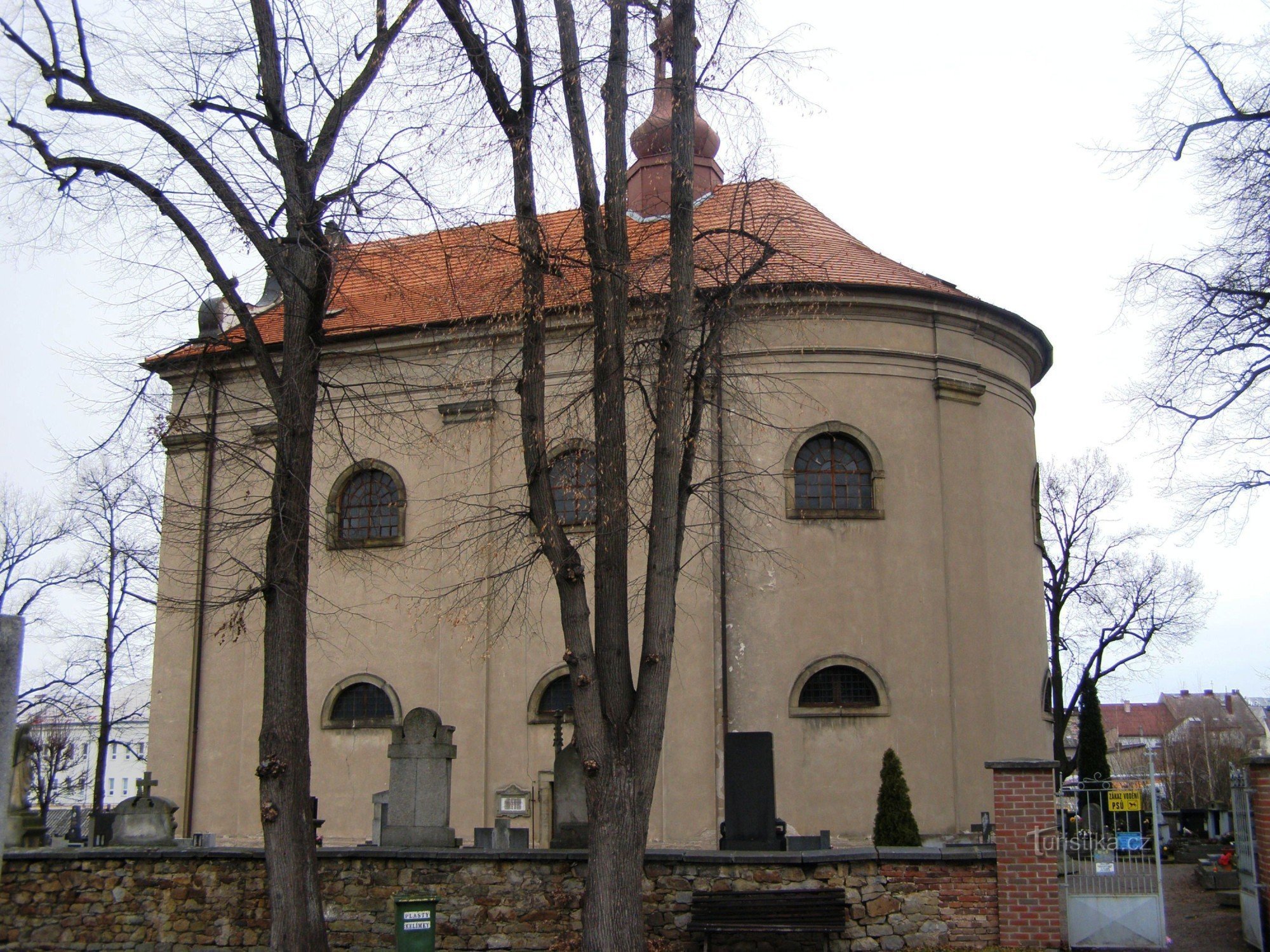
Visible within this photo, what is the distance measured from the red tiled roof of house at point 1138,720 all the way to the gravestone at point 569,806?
86.7 m

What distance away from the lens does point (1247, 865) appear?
11648 mm

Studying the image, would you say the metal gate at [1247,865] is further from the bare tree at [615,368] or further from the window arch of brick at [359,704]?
the window arch of brick at [359,704]

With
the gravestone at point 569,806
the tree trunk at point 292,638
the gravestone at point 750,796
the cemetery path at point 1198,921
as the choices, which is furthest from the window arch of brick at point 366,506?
the cemetery path at point 1198,921

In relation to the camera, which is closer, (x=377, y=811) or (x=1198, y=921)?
(x=1198, y=921)

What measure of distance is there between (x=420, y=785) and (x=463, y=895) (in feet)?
6.85

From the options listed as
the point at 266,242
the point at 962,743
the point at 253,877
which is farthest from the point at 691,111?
the point at 962,743

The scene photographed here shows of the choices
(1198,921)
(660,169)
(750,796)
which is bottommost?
(1198,921)

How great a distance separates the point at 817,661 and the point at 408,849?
7300 millimetres

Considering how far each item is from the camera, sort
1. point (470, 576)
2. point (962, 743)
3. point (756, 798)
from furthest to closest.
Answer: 1. point (470, 576)
2. point (962, 743)
3. point (756, 798)

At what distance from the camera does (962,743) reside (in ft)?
56.3

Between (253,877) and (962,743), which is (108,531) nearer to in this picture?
(253,877)

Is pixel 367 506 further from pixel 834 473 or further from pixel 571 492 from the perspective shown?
pixel 834 473

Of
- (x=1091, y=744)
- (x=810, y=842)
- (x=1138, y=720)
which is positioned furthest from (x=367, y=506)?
(x=1138, y=720)

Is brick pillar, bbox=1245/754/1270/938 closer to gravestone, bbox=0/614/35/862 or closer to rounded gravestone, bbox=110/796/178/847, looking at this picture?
gravestone, bbox=0/614/35/862
